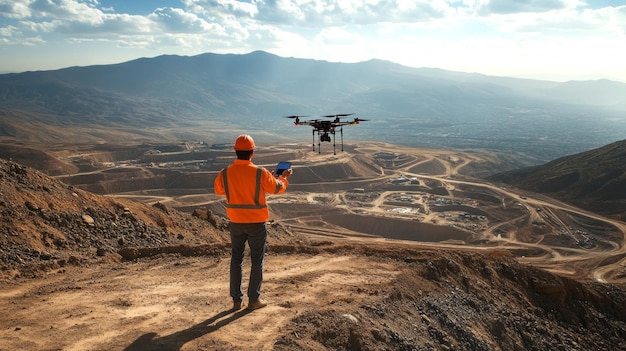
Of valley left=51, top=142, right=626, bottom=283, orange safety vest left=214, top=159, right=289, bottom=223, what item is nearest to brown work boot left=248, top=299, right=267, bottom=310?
orange safety vest left=214, top=159, right=289, bottom=223

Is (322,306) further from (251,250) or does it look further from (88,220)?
(88,220)

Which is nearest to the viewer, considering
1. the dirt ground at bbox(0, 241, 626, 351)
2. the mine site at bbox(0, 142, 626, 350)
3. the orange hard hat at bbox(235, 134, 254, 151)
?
the dirt ground at bbox(0, 241, 626, 351)

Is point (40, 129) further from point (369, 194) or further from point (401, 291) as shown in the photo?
point (401, 291)

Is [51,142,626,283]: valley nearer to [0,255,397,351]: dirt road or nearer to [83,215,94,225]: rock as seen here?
[83,215,94,225]: rock

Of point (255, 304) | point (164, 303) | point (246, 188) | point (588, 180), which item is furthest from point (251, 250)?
point (588, 180)

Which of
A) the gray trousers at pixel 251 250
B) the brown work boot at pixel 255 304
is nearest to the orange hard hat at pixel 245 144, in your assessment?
the gray trousers at pixel 251 250
